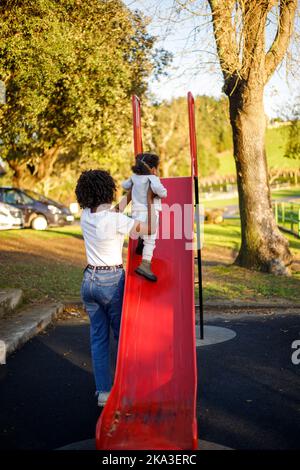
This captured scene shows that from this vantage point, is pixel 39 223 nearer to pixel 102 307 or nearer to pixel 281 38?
pixel 281 38

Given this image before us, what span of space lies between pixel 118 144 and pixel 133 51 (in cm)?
435

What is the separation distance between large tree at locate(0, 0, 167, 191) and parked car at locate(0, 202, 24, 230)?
231 centimetres

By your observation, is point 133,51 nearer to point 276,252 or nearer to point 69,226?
point 69,226

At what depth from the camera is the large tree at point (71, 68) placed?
17.7 metres

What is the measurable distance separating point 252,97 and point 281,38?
137 centimetres

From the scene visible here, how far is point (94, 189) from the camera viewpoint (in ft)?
17.1

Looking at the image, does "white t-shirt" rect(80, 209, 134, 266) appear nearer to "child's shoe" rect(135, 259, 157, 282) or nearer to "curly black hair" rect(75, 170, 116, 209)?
"curly black hair" rect(75, 170, 116, 209)

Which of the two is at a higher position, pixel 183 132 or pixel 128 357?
pixel 183 132

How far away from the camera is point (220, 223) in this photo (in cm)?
3175

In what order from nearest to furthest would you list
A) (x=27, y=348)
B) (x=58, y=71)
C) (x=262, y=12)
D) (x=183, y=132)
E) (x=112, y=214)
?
(x=112, y=214) → (x=27, y=348) → (x=262, y=12) → (x=58, y=71) → (x=183, y=132)

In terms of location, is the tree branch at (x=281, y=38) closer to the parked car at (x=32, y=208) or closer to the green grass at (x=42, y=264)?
the green grass at (x=42, y=264)

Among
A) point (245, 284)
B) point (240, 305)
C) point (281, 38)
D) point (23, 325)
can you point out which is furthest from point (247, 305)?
point (281, 38)

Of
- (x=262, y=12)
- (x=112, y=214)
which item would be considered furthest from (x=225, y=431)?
(x=262, y=12)

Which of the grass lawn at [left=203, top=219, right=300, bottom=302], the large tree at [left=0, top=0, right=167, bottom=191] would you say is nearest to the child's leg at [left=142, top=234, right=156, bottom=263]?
the grass lawn at [left=203, top=219, right=300, bottom=302]
